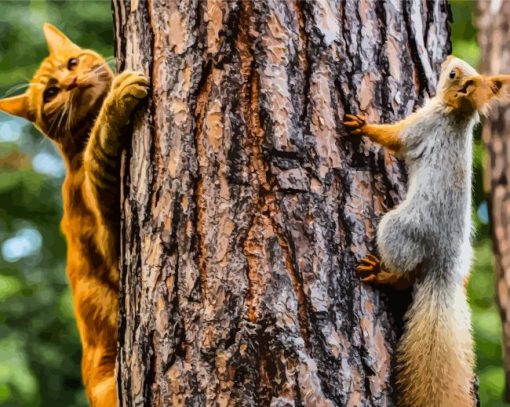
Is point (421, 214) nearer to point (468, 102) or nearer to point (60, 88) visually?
point (468, 102)

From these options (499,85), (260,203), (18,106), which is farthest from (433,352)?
(18,106)

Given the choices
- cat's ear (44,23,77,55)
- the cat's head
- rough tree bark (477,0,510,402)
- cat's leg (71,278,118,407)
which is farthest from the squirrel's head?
cat's ear (44,23,77,55)

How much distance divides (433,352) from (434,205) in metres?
0.33

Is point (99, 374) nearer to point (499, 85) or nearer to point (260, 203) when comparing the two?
point (260, 203)

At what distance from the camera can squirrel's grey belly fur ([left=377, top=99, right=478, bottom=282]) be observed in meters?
1.75

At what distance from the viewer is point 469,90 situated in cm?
182

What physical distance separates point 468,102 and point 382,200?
304 millimetres

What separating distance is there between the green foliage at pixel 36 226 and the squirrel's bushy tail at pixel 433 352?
3150 mm

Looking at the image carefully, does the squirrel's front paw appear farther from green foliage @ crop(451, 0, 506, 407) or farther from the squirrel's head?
green foliage @ crop(451, 0, 506, 407)

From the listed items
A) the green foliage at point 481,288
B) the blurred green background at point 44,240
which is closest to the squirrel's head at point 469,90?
the green foliage at point 481,288

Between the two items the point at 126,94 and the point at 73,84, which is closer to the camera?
the point at 126,94

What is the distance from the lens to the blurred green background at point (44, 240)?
15.3 ft

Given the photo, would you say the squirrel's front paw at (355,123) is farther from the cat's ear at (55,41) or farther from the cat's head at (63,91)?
the cat's ear at (55,41)

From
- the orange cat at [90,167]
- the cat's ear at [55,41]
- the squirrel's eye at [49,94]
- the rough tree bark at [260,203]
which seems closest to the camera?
the rough tree bark at [260,203]
